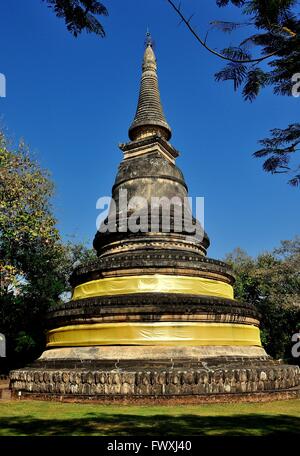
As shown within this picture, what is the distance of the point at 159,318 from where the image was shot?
40.0ft

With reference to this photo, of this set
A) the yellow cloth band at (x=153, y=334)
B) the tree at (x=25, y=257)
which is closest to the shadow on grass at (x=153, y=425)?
the yellow cloth band at (x=153, y=334)

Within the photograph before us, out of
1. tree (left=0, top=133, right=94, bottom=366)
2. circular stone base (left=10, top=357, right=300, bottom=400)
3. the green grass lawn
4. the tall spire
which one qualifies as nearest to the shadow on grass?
the green grass lawn

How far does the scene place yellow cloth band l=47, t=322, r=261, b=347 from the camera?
12008mm

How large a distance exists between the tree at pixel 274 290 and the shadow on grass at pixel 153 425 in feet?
78.0

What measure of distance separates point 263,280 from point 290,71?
33238 mm

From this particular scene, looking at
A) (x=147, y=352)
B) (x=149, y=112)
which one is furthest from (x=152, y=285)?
(x=149, y=112)

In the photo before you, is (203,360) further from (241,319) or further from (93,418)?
(93,418)

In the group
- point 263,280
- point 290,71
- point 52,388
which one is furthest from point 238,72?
point 263,280

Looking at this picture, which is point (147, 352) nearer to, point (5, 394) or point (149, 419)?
point (149, 419)

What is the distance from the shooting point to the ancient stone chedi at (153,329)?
10484mm

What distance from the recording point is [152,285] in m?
14.0

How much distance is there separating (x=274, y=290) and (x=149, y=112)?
2026cm

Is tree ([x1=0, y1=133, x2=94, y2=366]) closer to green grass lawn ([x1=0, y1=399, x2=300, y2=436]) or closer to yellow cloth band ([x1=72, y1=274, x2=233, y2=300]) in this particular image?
yellow cloth band ([x1=72, y1=274, x2=233, y2=300])

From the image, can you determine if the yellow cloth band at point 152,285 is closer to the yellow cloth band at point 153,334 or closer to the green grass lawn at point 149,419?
the yellow cloth band at point 153,334
